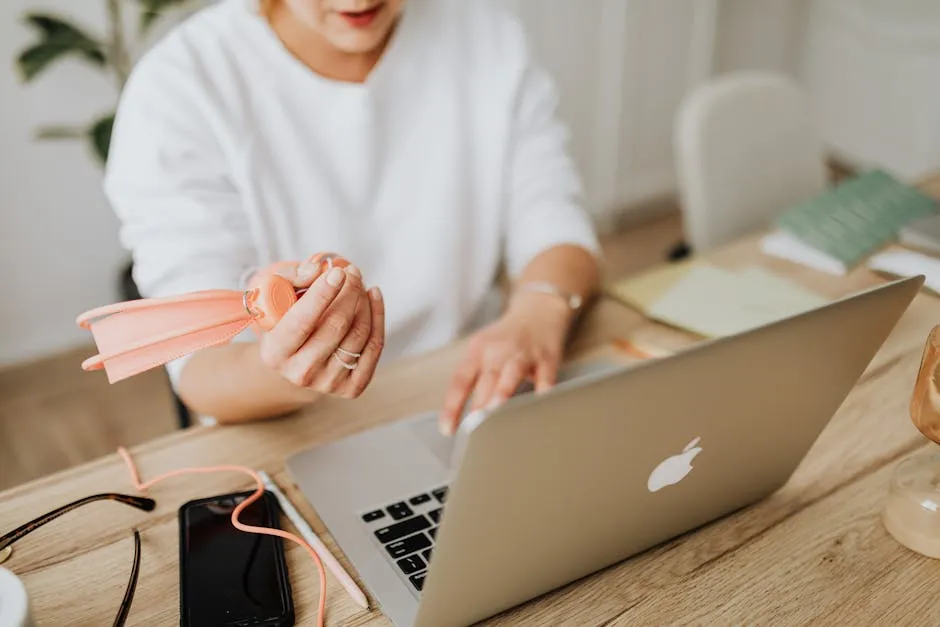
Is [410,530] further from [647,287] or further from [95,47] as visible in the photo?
[95,47]

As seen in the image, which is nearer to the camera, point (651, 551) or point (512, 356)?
point (651, 551)

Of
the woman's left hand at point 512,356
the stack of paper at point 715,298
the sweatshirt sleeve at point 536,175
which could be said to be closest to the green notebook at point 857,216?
the stack of paper at point 715,298

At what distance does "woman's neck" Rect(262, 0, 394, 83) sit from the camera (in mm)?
1129

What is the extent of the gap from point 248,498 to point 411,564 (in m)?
0.17

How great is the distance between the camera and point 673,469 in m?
0.66

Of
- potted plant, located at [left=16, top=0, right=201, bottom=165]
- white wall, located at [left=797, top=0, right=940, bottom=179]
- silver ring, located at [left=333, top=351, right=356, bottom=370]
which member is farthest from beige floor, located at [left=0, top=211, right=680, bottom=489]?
white wall, located at [left=797, top=0, right=940, bottom=179]

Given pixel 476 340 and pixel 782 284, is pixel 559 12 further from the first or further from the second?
pixel 476 340

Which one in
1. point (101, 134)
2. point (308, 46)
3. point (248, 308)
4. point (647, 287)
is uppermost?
point (308, 46)

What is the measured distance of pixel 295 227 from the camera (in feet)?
3.90

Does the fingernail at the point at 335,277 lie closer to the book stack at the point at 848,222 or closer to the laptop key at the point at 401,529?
the laptop key at the point at 401,529

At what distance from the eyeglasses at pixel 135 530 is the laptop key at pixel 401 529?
20cm

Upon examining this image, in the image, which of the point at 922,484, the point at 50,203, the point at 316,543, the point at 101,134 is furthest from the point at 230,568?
the point at 50,203

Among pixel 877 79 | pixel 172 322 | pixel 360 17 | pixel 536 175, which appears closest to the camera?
pixel 172 322

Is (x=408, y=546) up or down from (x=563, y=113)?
up
